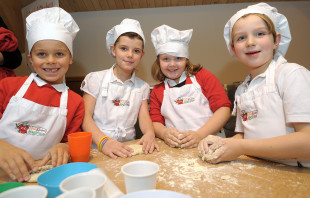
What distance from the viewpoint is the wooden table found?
0.61 m

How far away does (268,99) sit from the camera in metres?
0.89

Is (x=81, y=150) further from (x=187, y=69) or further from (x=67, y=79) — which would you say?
(x=67, y=79)

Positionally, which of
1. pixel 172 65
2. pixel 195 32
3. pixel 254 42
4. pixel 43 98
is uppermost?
pixel 195 32

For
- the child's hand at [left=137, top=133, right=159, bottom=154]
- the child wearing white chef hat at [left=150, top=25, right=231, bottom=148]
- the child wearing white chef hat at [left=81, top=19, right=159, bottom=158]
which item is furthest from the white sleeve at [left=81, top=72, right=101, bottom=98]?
the child's hand at [left=137, top=133, right=159, bottom=154]

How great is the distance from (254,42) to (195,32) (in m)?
1.68

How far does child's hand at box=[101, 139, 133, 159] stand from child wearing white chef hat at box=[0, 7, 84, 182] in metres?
0.18

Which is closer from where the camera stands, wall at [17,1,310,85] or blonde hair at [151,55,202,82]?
blonde hair at [151,55,202,82]

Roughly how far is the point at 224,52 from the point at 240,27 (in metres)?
1.62

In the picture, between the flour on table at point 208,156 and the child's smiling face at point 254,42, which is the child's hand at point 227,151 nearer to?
the flour on table at point 208,156

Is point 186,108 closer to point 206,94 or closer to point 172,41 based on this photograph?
point 206,94

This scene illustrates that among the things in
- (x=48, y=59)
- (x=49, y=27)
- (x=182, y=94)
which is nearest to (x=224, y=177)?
(x=182, y=94)

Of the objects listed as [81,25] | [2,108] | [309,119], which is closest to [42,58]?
[2,108]

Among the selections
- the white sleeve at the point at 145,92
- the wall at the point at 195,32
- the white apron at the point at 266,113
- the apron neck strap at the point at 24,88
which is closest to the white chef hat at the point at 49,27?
the apron neck strap at the point at 24,88

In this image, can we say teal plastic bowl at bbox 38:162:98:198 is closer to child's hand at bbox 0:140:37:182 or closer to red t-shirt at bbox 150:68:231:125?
child's hand at bbox 0:140:37:182
